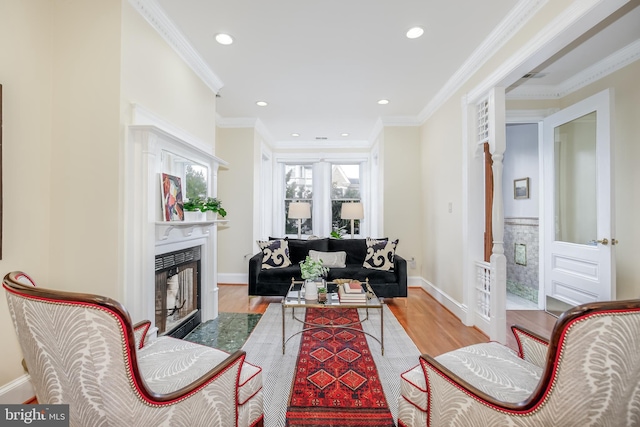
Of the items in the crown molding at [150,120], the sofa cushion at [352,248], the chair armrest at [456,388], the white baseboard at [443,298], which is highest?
the crown molding at [150,120]

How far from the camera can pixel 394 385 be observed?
6.36 ft

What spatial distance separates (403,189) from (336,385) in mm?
3429

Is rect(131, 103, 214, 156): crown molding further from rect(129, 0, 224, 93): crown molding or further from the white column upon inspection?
the white column

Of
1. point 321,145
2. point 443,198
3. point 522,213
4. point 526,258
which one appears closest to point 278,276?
point 443,198

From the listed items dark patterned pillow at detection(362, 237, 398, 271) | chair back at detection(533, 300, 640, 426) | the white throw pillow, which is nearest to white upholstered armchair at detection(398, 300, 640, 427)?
chair back at detection(533, 300, 640, 426)

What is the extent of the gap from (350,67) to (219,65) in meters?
1.44

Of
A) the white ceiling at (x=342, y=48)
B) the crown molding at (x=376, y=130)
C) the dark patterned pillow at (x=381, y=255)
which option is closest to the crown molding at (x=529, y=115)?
the white ceiling at (x=342, y=48)

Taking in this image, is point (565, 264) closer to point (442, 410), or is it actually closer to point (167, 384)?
point (442, 410)

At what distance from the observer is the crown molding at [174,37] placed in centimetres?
210

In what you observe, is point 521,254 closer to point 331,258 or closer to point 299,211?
point 331,258

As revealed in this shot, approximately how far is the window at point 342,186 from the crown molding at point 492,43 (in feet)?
8.69

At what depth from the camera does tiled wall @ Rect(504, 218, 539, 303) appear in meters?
4.06

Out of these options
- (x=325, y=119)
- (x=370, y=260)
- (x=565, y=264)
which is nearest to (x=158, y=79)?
(x=325, y=119)

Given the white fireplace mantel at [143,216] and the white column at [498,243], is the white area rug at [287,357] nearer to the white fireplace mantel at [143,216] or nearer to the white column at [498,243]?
the white column at [498,243]
